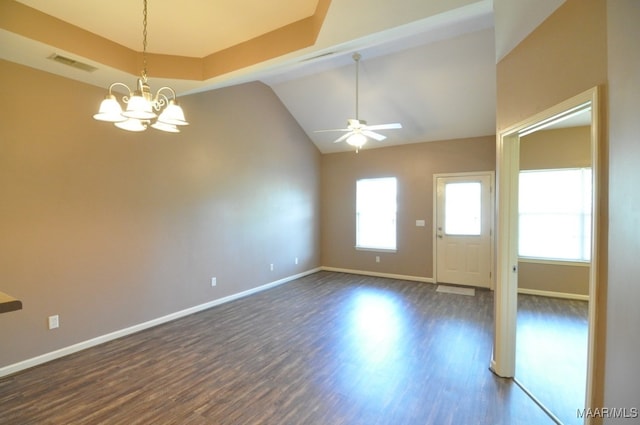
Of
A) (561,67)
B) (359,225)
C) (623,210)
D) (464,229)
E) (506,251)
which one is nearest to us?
(623,210)

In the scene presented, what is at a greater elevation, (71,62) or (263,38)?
(263,38)

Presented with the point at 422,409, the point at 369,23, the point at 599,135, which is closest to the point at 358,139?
the point at 369,23

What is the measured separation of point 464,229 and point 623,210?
15.2 ft

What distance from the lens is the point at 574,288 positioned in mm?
5039

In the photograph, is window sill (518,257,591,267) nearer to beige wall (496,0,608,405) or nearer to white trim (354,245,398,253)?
white trim (354,245,398,253)

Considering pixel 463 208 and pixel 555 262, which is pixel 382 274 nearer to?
pixel 463 208

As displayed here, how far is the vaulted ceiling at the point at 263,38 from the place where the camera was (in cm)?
226

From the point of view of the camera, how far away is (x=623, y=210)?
1462mm

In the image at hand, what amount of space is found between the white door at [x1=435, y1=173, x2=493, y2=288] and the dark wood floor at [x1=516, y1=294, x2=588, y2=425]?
1061 millimetres

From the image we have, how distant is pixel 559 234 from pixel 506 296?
357cm

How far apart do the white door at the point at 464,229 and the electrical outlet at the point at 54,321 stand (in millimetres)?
5894

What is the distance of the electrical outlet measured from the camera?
118 inches

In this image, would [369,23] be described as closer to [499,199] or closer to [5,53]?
[499,199]

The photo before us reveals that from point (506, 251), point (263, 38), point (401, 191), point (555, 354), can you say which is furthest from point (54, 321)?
point (401, 191)
